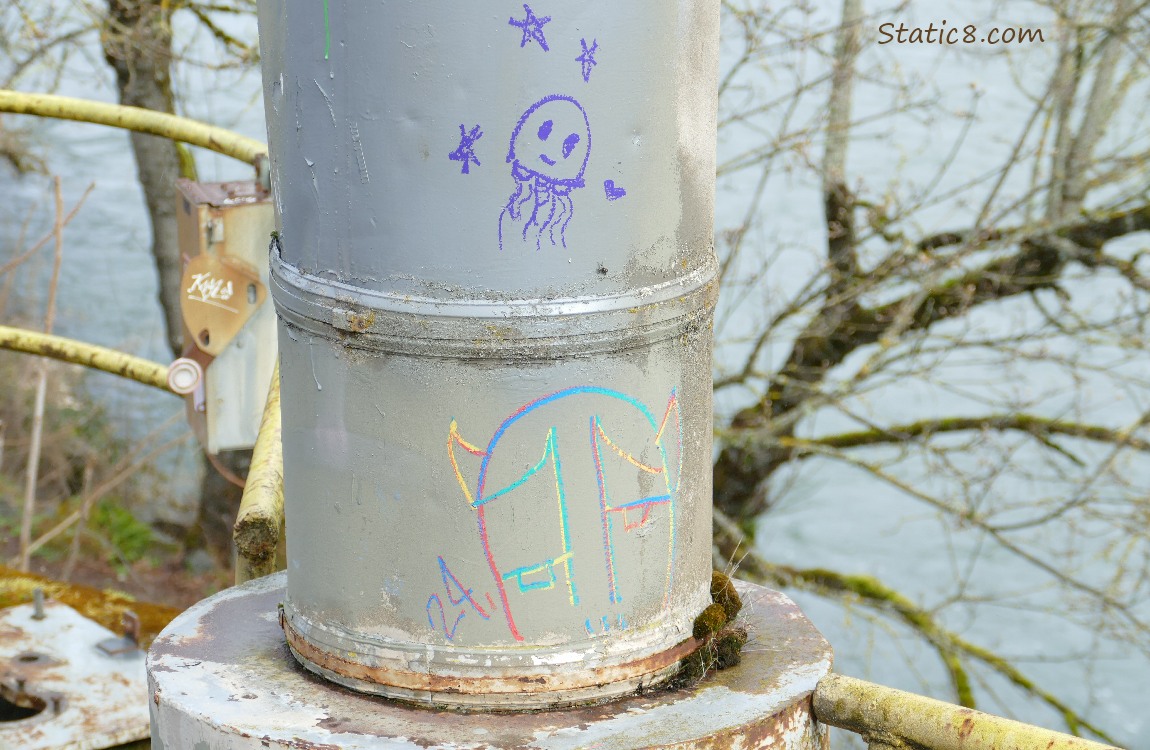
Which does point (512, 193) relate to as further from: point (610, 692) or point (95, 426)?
point (95, 426)

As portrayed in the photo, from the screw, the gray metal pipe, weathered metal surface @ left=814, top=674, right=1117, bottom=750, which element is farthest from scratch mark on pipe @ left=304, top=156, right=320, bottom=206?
the screw

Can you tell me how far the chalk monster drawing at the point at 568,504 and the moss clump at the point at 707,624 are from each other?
0.57 feet

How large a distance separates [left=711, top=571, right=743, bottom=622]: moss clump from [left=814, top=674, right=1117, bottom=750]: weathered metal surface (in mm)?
216

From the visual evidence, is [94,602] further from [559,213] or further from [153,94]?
[153,94]

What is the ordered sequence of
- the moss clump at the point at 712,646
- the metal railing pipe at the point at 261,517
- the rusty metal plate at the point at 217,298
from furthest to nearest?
the rusty metal plate at the point at 217,298, the metal railing pipe at the point at 261,517, the moss clump at the point at 712,646

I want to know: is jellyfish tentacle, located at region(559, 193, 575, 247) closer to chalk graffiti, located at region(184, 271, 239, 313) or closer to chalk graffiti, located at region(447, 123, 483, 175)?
chalk graffiti, located at region(447, 123, 483, 175)

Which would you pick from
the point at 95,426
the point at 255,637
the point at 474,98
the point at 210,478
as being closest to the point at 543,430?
the point at 474,98

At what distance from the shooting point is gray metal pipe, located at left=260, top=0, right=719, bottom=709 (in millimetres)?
1705

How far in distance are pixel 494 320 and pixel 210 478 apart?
7.28 metres

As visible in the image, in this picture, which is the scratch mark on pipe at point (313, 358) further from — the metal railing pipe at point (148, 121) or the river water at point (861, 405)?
the river water at point (861, 405)

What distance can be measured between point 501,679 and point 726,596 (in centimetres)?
46

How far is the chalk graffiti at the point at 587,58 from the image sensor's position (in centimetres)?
170

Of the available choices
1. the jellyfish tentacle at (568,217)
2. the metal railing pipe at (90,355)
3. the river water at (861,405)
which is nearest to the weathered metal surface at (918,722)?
the jellyfish tentacle at (568,217)

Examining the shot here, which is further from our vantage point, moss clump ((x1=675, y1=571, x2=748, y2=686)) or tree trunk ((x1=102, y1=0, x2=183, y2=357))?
tree trunk ((x1=102, y1=0, x2=183, y2=357))
